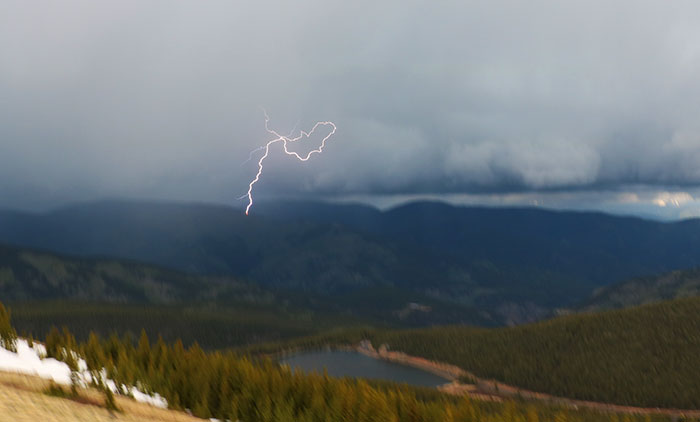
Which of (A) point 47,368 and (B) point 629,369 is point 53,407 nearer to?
(A) point 47,368

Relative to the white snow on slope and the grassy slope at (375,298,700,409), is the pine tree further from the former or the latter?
the grassy slope at (375,298,700,409)

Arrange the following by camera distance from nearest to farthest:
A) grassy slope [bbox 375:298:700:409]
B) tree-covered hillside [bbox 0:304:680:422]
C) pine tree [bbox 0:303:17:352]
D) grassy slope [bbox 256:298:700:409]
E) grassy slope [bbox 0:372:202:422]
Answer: grassy slope [bbox 0:372:202:422]
tree-covered hillside [bbox 0:304:680:422]
pine tree [bbox 0:303:17:352]
grassy slope [bbox 256:298:700:409]
grassy slope [bbox 375:298:700:409]

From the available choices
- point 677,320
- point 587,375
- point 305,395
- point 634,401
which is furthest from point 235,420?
point 677,320

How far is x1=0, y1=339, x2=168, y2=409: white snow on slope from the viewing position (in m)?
29.3

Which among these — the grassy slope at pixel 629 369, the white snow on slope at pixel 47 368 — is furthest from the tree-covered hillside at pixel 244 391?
the grassy slope at pixel 629 369

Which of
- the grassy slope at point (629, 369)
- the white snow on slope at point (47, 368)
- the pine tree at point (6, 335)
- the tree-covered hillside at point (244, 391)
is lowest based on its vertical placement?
the grassy slope at point (629, 369)

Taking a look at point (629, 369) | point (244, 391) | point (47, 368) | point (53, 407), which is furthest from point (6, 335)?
point (629, 369)

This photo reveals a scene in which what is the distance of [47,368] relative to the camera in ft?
101

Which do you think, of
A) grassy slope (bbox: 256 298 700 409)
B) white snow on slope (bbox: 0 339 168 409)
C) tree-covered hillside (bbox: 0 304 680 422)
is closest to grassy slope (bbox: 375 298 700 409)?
grassy slope (bbox: 256 298 700 409)

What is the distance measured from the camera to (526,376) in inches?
7372

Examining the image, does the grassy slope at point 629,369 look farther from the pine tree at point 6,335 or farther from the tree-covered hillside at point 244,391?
the pine tree at point 6,335

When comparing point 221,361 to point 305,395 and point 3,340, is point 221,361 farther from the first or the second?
point 3,340

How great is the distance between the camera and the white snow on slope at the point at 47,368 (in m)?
29.3

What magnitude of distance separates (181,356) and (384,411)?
706 inches
